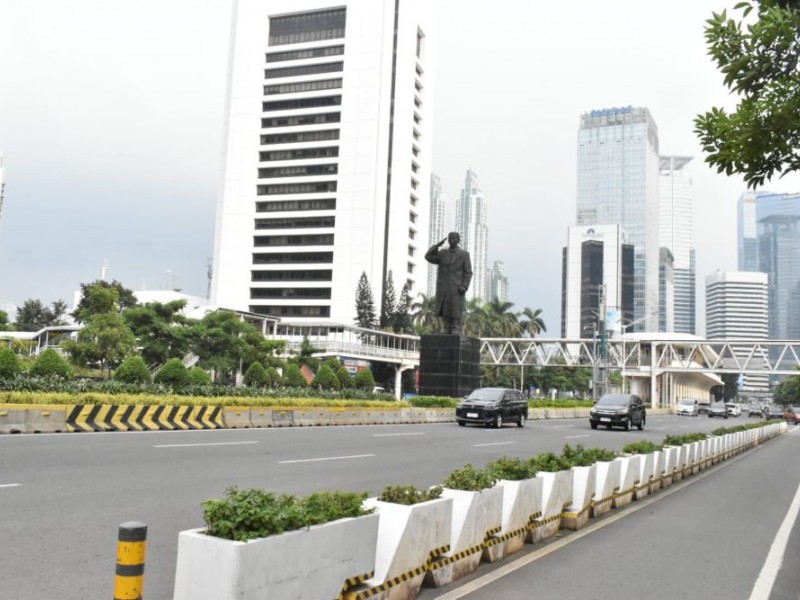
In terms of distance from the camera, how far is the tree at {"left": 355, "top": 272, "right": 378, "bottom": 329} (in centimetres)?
9469

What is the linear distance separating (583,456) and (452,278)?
24655 mm

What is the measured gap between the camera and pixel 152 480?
10.0 metres

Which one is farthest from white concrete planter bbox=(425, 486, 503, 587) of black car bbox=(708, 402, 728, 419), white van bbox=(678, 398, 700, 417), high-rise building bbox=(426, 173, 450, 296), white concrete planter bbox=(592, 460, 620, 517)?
high-rise building bbox=(426, 173, 450, 296)

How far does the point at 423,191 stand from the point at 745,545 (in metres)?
106

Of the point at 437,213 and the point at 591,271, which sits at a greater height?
the point at 437,213

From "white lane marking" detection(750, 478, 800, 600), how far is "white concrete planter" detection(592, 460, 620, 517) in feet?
6.73

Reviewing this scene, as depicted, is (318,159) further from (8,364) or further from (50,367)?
(8,364)

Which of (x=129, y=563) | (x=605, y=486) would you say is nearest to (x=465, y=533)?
(x=129, y=563)

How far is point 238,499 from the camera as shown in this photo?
4.25m

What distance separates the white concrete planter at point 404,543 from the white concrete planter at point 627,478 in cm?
548

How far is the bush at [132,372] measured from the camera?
82.3 feet

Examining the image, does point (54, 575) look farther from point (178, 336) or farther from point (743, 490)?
point (178, 336)

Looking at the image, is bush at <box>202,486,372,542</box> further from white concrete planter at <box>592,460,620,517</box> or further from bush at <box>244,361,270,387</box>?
bush at <box>244,361,270,387</box>

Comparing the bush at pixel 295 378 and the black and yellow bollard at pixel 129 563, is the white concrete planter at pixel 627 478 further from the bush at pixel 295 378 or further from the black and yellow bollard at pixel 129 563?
the bush at pixel 295 378
